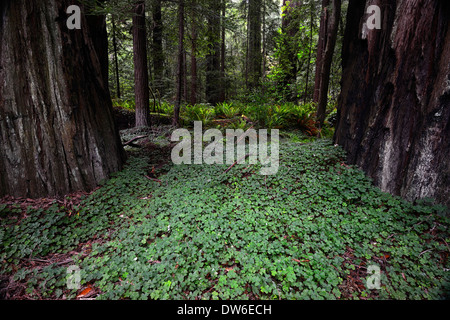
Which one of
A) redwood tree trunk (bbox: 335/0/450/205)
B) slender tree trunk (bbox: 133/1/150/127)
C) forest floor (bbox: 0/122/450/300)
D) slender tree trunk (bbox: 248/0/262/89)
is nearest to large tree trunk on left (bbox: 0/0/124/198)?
forest floor (bbox: 0/122/450/300)

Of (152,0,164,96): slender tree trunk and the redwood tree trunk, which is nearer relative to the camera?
the redwood tree trunk

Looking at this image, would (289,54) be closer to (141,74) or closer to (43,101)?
(141,74)

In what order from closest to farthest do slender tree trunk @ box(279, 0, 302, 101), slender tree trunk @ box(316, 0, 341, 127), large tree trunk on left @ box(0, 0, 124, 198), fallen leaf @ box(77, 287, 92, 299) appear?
1. fallen leaf @ box(77, 287, 92, 299)
2. large tree trunk on left @ box(0, 0, 124, 198)
3. slender tree trunk @ box(316, 0, 341, 127)
4. slender tree trunk @ box(279, 0, 302, 101)

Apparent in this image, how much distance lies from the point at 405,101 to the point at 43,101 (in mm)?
5543

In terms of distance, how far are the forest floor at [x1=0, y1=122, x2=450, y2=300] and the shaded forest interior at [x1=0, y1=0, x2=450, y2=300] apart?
0.06 ft

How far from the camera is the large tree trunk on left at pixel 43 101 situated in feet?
9.81

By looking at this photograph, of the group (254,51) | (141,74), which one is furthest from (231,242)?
(254,51)

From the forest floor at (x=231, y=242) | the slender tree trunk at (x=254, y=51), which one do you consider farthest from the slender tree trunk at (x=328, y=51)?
the slender tree trunk at (x=254, y=51)

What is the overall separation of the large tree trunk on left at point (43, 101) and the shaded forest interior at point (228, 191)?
0.6 inches

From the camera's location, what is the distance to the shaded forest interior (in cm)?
220

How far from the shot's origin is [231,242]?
265 centimetres

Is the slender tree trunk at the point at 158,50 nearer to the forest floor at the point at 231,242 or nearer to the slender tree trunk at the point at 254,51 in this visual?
the slender tree trunk at the point at 254,51

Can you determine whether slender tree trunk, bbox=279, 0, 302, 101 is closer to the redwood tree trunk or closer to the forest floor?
the redwood tree trunk

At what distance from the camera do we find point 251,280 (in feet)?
7.08
